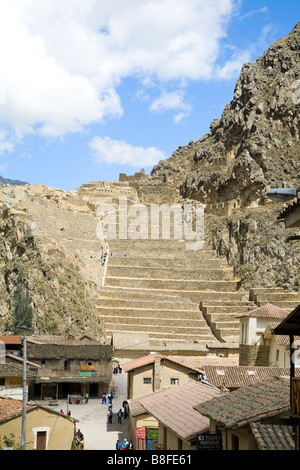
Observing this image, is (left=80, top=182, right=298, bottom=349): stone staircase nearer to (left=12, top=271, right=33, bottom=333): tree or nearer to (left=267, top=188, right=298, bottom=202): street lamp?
(left=12, top=271, right=33, bottom=333): tree

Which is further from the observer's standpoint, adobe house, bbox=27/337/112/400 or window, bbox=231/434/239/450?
adobe house, bbox=27/337/112/400

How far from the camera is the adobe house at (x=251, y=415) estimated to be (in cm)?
1225

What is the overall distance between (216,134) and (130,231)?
106ft

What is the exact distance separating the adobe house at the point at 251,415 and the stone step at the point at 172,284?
5043cm

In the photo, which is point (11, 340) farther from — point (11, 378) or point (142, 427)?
point (142, 427)

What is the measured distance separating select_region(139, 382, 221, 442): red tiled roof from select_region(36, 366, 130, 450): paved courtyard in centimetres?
722

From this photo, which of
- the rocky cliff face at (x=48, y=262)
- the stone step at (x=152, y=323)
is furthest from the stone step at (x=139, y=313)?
the rocky cliff face at (x=48, y=262)

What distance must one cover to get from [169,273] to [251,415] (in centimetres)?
5635

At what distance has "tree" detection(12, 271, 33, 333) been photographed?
51625mm

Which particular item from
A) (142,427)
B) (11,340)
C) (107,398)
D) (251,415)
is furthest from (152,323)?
(251,415)

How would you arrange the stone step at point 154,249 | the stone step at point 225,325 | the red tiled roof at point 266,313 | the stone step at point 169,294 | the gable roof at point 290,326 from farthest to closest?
the stone step at point 154,249, the stone step at point 169,294, the stone step at point 225,325, the red tiled roof at point 266,313, the gable roof at point 290,326

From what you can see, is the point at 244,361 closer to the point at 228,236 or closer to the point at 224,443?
the point at 224,443

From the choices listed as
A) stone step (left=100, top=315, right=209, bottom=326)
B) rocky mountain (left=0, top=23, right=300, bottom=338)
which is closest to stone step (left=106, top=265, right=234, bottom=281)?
rocky mountain (left=0, top=23, right=300, bottom=338)

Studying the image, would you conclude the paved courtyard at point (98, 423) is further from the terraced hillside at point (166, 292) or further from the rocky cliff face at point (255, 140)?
the rocky cliff face at point (255, 140)
